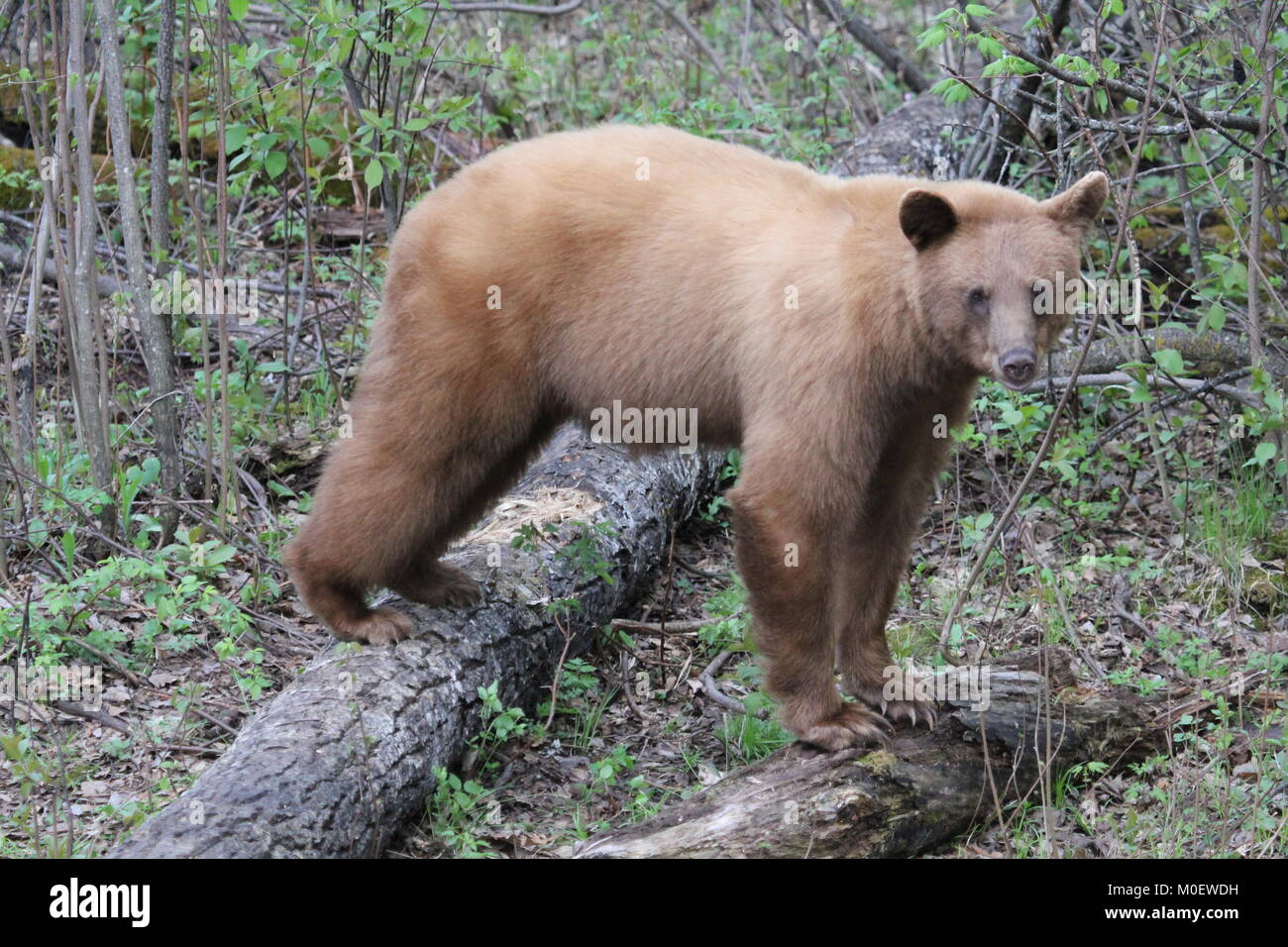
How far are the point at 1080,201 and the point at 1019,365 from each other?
0.72 meters

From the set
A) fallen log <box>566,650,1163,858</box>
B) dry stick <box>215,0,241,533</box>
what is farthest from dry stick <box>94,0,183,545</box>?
fallen log <box>566,650,1163,858</box>

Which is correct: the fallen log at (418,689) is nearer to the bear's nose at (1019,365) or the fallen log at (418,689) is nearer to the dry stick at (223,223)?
the dry stick at (223,223)

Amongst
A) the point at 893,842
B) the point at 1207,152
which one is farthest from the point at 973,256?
the point at 1207,152

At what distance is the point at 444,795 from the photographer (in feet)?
15.8

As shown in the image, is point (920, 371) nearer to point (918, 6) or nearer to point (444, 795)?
point (444, 795)

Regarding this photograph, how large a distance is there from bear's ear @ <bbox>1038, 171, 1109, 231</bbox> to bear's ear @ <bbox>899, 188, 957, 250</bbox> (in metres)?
0.40

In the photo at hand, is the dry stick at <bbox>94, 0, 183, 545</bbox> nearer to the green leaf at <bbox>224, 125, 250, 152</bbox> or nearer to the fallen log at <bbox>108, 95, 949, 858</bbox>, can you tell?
the green leaf at <bbox>224, 125, 250, 152</bbox>

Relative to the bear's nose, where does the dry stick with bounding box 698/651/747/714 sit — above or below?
below

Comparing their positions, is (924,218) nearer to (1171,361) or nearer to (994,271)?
(994,271)

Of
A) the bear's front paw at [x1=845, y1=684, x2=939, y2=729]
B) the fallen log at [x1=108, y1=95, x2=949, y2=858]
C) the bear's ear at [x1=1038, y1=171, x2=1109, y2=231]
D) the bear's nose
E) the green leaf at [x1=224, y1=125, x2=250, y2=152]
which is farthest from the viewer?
the green leaf at [x1=224, y1=125, x2=250, y2=152]

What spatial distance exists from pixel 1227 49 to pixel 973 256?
3168 mm

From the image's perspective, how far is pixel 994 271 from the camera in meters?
4.39

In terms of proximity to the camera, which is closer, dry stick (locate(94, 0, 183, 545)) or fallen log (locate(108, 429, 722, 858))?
fallen log (locate(108, 429, 722, 858))

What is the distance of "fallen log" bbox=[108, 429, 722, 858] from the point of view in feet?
13.2
